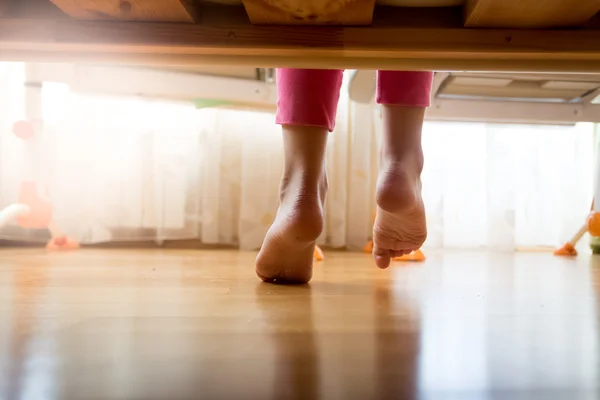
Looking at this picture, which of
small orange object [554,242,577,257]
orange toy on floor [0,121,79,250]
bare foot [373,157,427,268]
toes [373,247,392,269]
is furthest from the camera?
small orange object [554,242,577,257]

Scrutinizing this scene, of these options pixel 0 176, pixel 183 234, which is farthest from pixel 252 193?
pixel 0 176

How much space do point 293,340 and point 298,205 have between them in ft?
1.05

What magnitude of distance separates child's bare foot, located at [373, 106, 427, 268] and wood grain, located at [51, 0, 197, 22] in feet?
1.34

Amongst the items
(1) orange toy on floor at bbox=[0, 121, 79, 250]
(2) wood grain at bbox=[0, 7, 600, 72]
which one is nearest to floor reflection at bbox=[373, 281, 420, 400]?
(2) wood grain at bbox=[0, 7, 600, 72]

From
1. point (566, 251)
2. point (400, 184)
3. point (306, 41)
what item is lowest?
point (566, 251)

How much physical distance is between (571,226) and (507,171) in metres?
0.37

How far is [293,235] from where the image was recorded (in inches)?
30.3

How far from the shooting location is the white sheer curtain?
1.88 metres

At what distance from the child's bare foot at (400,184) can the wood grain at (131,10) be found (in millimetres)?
409

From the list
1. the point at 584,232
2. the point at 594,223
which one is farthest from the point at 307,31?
the point at 584,232

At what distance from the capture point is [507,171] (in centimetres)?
212

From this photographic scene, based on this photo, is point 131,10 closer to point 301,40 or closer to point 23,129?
point 301,40

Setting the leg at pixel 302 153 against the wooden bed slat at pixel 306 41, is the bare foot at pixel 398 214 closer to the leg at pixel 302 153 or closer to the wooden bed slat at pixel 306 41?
the leg at pixel 302 153

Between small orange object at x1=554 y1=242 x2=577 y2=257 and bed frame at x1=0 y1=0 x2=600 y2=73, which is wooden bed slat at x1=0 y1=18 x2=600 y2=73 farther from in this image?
small orange object at x1=554 y1=242 x2=577 y2=257
